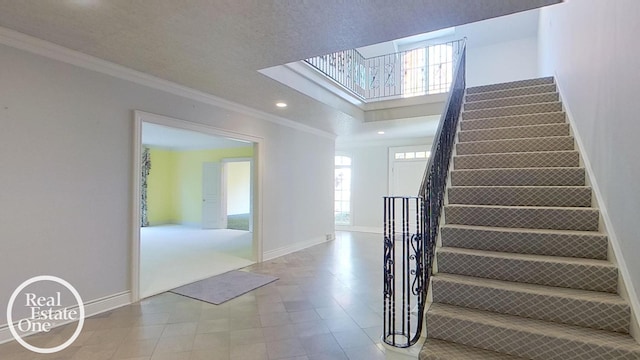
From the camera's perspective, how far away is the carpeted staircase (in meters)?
1.90

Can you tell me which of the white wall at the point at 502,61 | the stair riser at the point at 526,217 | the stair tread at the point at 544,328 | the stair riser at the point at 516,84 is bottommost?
the stair tread at the point at 544,328

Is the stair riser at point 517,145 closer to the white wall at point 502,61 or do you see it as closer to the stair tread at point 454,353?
the stair tread at point 454,353

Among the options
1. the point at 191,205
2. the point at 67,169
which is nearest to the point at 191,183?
the point at 191,205

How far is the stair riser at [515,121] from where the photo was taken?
3654mm

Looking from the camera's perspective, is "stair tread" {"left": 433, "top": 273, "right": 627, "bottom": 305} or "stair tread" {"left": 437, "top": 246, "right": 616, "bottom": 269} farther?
"stair tread" {"left": 437, "top": 246, "right": 616, "bottom": 269}

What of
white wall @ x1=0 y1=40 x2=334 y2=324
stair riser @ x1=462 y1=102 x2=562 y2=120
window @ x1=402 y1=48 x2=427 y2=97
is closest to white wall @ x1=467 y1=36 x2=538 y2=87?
window @ x1=402 y1=48 x2=427 y2=97

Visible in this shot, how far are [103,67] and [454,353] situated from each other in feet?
13.0

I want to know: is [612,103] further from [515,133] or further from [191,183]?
[191,183]

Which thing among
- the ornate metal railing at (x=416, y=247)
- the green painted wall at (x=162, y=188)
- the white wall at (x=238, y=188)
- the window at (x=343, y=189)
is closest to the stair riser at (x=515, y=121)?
the ornate metal railing at (x=416, y=247)

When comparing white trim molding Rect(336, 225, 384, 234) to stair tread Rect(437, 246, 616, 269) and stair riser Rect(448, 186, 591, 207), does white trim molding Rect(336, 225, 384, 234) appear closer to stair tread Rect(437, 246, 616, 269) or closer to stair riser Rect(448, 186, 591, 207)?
stair riser Rect(448, 186, 591, 207)

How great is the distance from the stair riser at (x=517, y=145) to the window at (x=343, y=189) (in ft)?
19.3

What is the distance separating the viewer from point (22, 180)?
2709 millimetres

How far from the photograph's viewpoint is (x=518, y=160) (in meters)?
3.26

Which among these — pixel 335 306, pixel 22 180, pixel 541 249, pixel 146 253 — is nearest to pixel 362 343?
pixel 335 306
